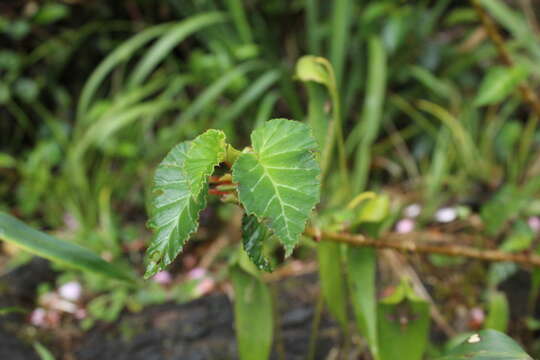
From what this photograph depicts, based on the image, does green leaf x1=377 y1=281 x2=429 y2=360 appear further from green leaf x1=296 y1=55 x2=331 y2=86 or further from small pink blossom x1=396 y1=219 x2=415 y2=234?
small pink blossom x1=396 y1=219 x2=415 y2=234

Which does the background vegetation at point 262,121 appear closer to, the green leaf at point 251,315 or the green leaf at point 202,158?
the green leaf at point 251,315

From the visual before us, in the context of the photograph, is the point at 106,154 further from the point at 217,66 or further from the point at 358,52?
Result: the point at 358,52

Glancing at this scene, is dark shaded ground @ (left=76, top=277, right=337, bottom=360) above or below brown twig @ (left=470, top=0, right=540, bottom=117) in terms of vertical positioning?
below

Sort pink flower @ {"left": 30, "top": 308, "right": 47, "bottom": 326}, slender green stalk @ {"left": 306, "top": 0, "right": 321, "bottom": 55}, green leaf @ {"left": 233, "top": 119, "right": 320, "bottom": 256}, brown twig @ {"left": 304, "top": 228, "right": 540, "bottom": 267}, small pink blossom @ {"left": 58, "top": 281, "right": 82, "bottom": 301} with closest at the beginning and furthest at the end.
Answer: green leaf @ {"left": 233, "top": 119, "right": 320, "bottom": 256}, brown twig @ {"left": 304, "top": 228, "right": 540, "bottom": 267}, pink flower @ {"left": 30, "top": 308, "right": 47, "bottom": 326}, small pink blossom @ {"left": 58, "top": 281, "right": 82, "bottom": 301}, slender green stalk @ {"left": 306, "top": 0, "right": 321, "bottom": 55}

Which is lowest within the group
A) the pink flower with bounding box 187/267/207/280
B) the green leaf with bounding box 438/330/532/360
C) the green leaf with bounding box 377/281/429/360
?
the pink flower with bounding box 187/267/207/280

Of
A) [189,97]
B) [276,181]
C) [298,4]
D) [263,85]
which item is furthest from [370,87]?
[276,181]

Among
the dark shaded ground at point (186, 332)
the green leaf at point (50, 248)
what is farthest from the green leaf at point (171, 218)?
the dark shaded ground at point (186, 332)

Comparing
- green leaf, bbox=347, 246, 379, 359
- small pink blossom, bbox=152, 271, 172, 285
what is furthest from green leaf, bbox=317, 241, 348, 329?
small pink blossom, bbox=152, 271, 172, 285
